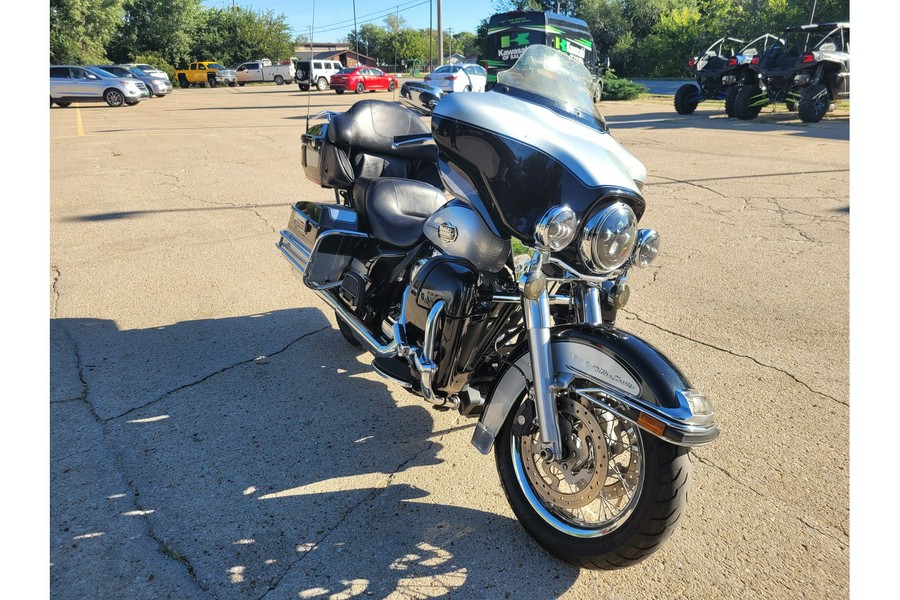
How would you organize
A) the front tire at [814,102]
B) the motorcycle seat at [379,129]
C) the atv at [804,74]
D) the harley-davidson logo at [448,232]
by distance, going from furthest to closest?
the front tire at [814,102] → the atv at [804,74] → the motorcycle seat at [379,129] → the harley-davidson logo at [448,232]

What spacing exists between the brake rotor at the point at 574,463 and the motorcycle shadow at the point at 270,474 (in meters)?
0.27

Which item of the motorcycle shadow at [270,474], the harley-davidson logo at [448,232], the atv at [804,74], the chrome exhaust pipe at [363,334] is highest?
the atv at [804,74]

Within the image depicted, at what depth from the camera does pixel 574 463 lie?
7.89ft

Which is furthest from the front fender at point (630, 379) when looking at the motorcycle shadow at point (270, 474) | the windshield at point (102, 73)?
the windshield at point (102, 73)

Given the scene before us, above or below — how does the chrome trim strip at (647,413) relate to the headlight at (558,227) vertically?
below

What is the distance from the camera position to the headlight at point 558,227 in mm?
2244

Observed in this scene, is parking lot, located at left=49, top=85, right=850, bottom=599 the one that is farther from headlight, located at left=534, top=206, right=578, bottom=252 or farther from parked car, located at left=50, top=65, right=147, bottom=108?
parked car, located at left=50, top=65, right=147, bottom=108

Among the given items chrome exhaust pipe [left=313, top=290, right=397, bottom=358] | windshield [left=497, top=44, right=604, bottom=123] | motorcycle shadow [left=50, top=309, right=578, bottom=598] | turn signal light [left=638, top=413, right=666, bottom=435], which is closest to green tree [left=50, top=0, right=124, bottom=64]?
motorcycle shadow [left=50, top=309, right=578, bottom=598]

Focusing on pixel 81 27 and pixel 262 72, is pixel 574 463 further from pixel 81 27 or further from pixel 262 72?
pixel 262 72

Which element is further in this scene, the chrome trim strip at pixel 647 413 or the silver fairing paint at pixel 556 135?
the silver fairing paint at pixel 556 135

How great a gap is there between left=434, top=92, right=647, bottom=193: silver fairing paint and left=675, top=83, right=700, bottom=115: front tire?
18.6 meters

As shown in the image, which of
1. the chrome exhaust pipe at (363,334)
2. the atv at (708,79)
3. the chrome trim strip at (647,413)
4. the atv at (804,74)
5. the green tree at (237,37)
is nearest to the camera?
the chrome trim strip at (647,413)

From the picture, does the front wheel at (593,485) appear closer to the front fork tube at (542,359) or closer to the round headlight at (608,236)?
the front fork tube at (542,359)

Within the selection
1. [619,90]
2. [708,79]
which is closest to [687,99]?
[708,79]
